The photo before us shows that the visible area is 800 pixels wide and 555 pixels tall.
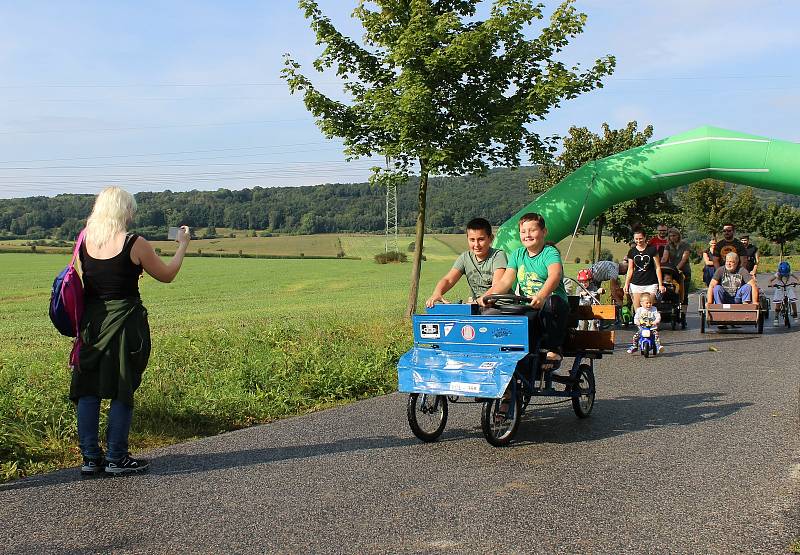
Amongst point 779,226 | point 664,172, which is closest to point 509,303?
point 664,172

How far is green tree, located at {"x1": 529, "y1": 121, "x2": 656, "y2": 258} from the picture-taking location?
3070 cm

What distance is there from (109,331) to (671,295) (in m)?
13.5

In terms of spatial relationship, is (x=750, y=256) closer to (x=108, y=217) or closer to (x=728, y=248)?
(x=728, y=248)

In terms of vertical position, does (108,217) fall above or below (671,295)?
above

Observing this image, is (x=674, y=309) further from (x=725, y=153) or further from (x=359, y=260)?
(x=359, y=260)

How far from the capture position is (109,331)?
6273 mm

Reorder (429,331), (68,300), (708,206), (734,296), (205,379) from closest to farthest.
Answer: (68,300)
(429,331)
(205,379)
(734,296)
(708,206)

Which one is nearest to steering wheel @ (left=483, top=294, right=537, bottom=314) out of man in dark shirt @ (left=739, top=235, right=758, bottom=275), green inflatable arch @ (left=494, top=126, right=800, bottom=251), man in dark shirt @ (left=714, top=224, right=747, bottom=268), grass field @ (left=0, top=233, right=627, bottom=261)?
green inflatable arch @ (left=494, top=126, right=800, bottom=251)

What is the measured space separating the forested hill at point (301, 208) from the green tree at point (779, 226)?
66.4ft

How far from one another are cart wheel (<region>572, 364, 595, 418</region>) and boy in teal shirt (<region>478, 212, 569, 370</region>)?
0.47m

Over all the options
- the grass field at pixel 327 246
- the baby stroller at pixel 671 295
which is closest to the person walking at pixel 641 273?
Result: the baby stroller at pixel 671 295

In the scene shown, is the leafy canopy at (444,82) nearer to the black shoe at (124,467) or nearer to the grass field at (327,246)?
the black shoe at (124,467)

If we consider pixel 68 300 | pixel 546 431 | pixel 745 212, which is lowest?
pixel 546 431

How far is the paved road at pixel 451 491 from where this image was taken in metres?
4.76
